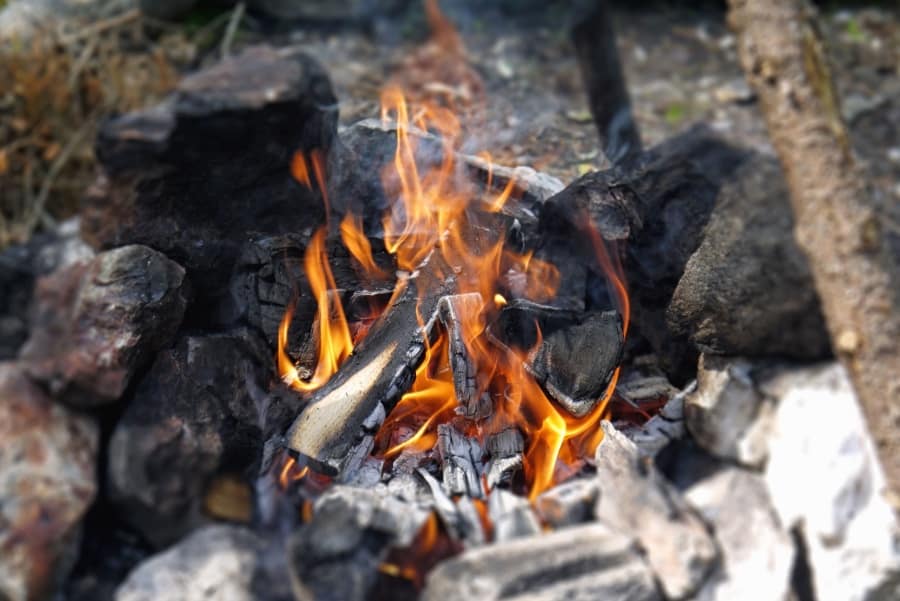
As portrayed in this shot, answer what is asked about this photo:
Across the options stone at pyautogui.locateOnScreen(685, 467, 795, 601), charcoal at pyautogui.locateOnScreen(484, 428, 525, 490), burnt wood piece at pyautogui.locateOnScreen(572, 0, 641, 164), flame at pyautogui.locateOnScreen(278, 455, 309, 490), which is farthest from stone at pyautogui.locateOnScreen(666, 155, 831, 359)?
burnt wood piece at pyautogui.locateOnScreen(572, 0, 641, 164)

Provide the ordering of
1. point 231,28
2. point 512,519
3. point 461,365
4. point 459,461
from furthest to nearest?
point 231,28 → point 461,365 → point 459,461 → point 512,519

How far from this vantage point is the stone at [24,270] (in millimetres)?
1588

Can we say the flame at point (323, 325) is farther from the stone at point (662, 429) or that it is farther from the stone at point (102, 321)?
the stone at point (662, 429)

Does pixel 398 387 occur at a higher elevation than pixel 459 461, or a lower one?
higher

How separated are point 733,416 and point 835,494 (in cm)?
22

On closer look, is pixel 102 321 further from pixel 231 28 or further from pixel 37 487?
pixel 231 28

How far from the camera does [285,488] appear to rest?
171cm

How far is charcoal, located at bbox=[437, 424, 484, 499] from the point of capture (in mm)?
1992

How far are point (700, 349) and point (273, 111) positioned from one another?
1088 mm

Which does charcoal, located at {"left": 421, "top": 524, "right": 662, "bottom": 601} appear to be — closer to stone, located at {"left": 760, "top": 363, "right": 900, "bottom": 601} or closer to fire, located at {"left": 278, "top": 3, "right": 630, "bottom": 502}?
stone, located at {"left": 760, "top": 363, "right": 900, "bottom": 601}


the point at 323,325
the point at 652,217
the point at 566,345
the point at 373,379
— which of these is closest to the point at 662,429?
the point at 566,345

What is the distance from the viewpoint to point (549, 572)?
1502 millimetres

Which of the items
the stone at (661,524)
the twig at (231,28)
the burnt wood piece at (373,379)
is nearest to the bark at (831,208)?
the stone at (661,524)

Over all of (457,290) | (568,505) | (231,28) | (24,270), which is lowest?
(568,505)
